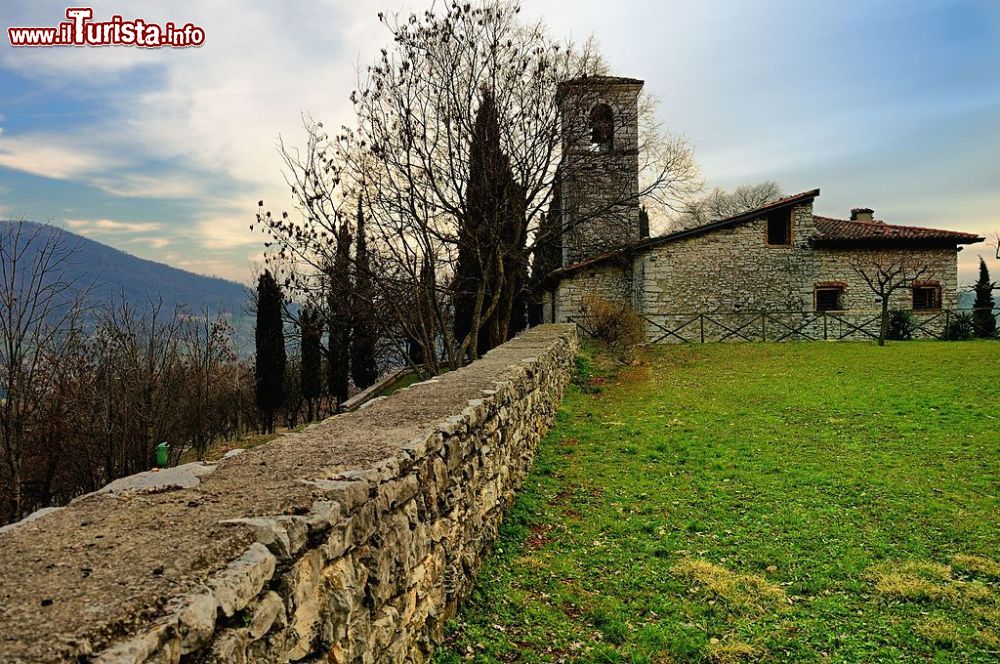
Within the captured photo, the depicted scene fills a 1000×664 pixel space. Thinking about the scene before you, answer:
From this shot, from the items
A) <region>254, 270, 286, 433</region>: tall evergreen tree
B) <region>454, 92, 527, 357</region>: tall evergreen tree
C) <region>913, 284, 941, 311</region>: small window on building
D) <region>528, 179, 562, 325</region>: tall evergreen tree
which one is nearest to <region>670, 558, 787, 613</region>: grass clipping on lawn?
<region>454, 92, 527, 357</region>: tall evergreen tree

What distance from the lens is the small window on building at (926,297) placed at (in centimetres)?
2381

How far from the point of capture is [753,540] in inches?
230

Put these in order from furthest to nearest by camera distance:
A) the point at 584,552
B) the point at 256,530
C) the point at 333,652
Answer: the point at 584,552, the point at 333,652, the point at 256,530

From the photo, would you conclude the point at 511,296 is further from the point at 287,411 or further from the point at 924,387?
the point at 287,411

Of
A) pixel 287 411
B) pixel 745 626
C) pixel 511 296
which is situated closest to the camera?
pixel 745 626

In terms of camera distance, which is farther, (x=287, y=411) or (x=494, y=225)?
(x=287, y=411)

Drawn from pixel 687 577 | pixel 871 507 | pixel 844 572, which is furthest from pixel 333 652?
pixel 871 507

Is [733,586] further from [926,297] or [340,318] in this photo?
[926,297]

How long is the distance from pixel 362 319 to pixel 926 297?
20684 millimetres

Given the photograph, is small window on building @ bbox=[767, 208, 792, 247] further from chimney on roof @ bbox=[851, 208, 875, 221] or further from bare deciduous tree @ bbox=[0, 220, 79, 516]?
bare deciduous tree @ bbox=[0, 220, 79, 516]

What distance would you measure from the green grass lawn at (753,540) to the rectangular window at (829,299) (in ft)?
40.2

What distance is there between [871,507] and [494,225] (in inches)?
408

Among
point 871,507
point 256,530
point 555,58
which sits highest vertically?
point 555,58

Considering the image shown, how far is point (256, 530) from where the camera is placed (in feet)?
7.52
